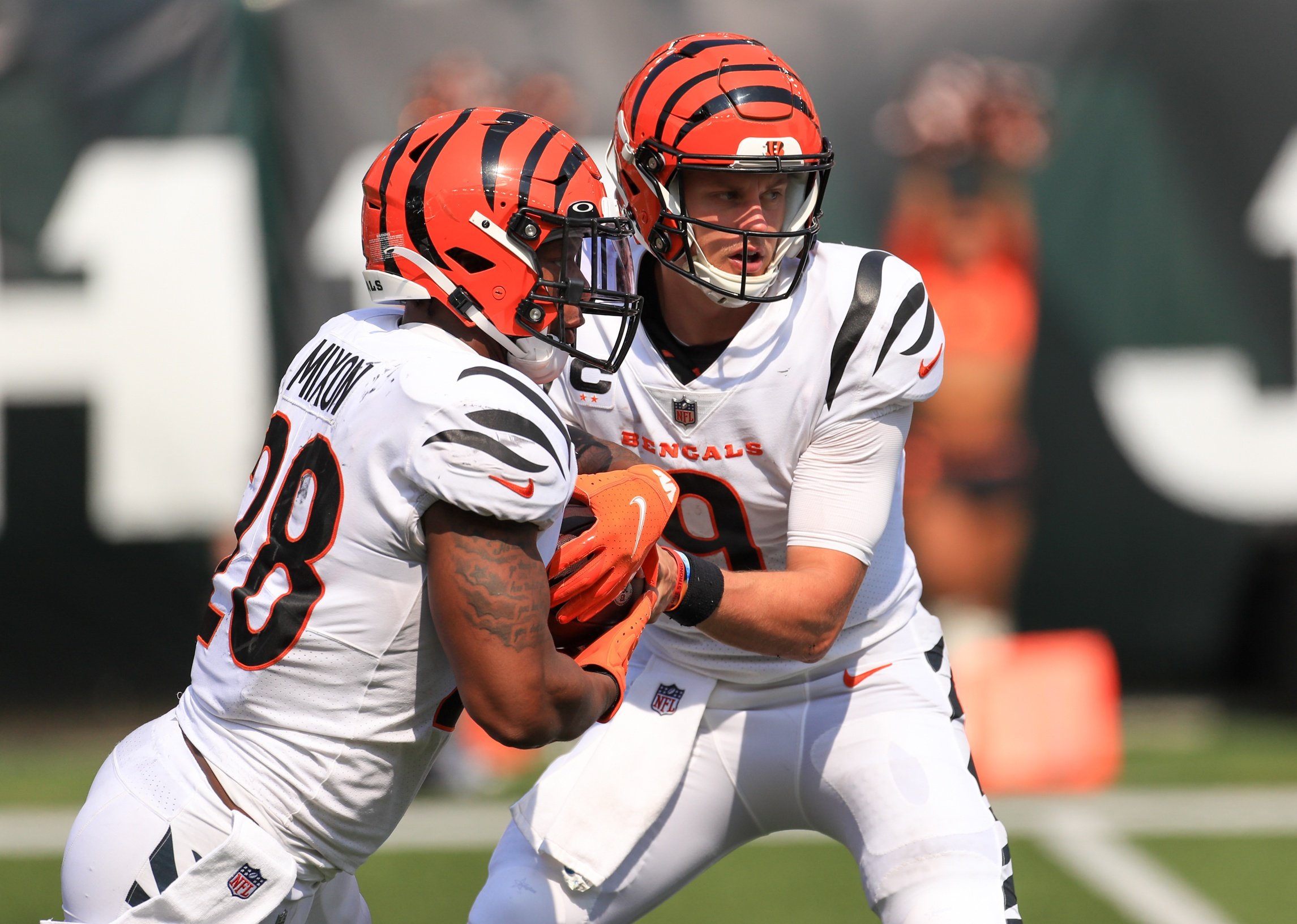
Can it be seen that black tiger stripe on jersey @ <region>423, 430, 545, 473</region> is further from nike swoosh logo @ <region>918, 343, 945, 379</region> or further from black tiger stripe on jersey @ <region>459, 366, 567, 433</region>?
nike swoosh logo @ <region>918, 343, 945, 379</region>

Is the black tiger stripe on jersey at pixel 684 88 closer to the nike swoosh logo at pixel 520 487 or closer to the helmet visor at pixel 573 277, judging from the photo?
the helmet visor at pixel 573 277

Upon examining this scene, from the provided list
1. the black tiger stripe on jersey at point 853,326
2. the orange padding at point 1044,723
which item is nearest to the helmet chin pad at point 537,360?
the black tiger stripe on jersey at point 853,326

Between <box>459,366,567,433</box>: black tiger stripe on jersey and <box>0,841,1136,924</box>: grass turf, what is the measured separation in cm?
279

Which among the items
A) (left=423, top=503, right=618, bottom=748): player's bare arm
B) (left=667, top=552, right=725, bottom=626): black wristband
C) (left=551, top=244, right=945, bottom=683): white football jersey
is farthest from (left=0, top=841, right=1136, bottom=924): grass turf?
(left=423, top=503, right=618, bottom=748): player's bare arm

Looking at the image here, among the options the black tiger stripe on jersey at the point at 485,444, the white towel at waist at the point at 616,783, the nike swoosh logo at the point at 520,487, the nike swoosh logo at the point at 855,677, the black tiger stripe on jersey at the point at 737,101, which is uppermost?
the black tiger stripe on jersey at the point at 737,101

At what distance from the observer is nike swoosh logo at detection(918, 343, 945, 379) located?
9.07 ft

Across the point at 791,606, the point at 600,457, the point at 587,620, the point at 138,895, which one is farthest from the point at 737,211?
the point at 138,895

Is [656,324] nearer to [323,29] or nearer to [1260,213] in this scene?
[323,29]

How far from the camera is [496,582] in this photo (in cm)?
204

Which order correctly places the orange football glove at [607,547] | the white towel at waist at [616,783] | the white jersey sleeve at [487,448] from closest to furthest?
the white jersey sleeve at [487,448] < the orange football glove at [607,547] < the white towel at waist at [616,783]

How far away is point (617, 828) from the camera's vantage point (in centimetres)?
284

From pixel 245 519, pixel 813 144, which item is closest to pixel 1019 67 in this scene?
pixel 813 144

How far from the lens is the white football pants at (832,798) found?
2707 millimetres

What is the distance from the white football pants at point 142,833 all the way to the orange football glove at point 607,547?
0.62m
